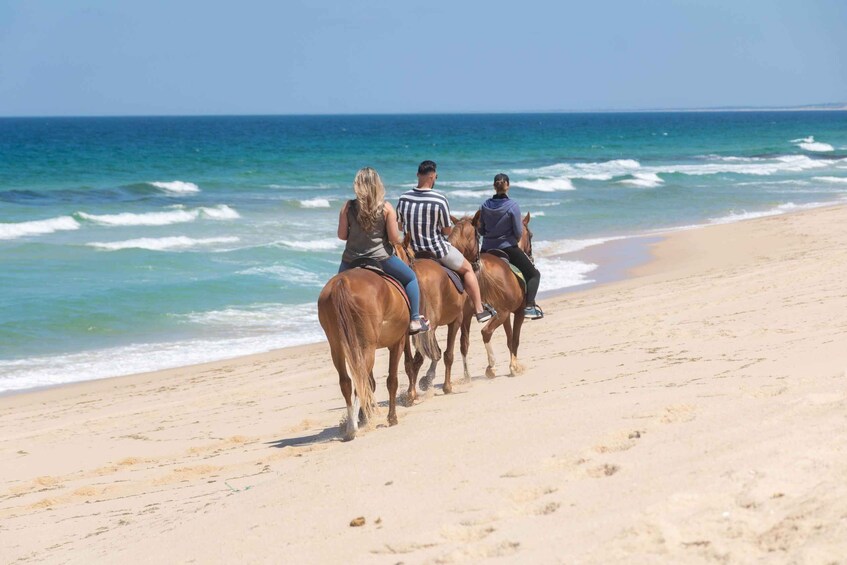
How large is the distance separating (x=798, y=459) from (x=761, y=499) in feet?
1.48

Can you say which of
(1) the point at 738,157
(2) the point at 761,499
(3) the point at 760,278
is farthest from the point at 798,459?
(1) the point at 738,157

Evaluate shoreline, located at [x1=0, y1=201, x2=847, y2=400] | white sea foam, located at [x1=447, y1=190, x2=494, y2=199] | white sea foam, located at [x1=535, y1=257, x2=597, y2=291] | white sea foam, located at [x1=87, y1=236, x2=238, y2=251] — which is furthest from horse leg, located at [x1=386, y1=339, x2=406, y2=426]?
white sea foam, located at [x1=447, y1=190, x2=494, y2=199]

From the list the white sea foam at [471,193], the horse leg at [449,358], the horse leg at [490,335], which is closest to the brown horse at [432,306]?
the horse leg at [449,358]

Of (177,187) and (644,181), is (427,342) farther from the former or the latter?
(644,181)

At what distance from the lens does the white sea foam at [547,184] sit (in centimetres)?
4503

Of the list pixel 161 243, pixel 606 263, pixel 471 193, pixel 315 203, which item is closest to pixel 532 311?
pixel 606 263

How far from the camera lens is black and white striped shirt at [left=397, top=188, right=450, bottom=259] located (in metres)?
8.78

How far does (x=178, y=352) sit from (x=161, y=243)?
13028 millimetres

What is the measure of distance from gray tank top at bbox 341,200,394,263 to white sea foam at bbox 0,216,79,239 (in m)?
23.7

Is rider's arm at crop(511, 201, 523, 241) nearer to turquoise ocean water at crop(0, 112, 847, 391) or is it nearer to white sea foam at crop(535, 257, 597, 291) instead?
turquoise ocean water at crop(0, 112, 847, 391)

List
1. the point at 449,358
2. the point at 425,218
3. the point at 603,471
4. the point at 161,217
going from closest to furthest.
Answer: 1. the point at 603,471
2. the point at 425,218
3. the point at 449,358
4. the point at 161,217

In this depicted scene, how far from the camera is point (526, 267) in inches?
414

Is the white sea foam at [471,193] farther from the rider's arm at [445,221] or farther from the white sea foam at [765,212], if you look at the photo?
the rider's arm at [445,221]

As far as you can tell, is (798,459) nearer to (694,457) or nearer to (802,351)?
(694,457)
